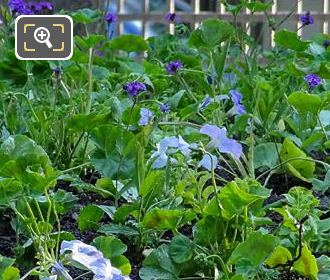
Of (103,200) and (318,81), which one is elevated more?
(318,81)

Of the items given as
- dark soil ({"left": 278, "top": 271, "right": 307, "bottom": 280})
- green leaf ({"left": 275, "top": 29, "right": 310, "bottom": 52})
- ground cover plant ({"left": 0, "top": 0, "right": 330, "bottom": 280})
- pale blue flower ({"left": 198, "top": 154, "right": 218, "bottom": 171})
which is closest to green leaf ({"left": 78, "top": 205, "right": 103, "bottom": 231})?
ground cover plant ({"left": 0, "top": 0, "right": 330, "bottom": 280})

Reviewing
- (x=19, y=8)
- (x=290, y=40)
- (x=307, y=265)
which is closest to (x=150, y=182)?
(x=307, y=265)

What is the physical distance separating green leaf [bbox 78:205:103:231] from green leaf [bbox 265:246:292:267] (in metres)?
0.31

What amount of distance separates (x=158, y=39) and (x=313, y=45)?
34.6 inches

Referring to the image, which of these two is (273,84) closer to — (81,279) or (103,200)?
(103,200)

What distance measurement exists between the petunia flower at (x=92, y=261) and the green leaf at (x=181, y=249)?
17cm

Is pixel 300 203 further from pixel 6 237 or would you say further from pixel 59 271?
pixel 6 237

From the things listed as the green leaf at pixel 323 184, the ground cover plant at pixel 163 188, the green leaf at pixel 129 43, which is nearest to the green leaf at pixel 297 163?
the ground cover plant at pixel 163 188

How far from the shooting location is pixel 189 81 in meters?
2.72

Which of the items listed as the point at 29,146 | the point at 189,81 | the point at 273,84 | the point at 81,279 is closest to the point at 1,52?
the point at 189,81

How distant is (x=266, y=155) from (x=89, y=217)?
0.54m

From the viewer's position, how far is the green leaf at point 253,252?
1.29 m

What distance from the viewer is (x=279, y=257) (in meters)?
1.40

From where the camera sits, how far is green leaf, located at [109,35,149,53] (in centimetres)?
283
